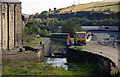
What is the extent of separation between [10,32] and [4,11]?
449 centimetres

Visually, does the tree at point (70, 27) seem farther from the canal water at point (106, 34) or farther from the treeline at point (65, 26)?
the canal water at point (106, 34)

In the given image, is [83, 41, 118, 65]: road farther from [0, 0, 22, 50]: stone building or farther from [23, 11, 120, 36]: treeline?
[23, 11, 120, 36]: treeline

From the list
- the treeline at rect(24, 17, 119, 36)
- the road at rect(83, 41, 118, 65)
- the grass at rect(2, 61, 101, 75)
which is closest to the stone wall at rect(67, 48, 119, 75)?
the road at rect(83, 41, 118, 65)

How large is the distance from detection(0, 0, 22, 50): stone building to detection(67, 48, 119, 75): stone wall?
8966 mm

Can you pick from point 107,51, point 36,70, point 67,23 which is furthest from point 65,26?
point 36,70

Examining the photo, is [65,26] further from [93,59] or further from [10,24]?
[93,59]

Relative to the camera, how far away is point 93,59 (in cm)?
3366

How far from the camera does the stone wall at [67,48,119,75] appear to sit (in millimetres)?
25575

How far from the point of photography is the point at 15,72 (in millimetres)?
27656

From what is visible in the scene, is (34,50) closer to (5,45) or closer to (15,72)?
(5,45)

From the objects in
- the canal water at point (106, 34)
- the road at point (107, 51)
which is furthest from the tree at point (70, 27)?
the road at point (107, 51)

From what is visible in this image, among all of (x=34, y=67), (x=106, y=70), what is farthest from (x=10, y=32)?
(x=106, y=70)

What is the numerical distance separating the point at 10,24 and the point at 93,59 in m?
14.5

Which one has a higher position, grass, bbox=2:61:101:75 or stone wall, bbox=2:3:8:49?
stone wall, bbox=2:3:8:49
